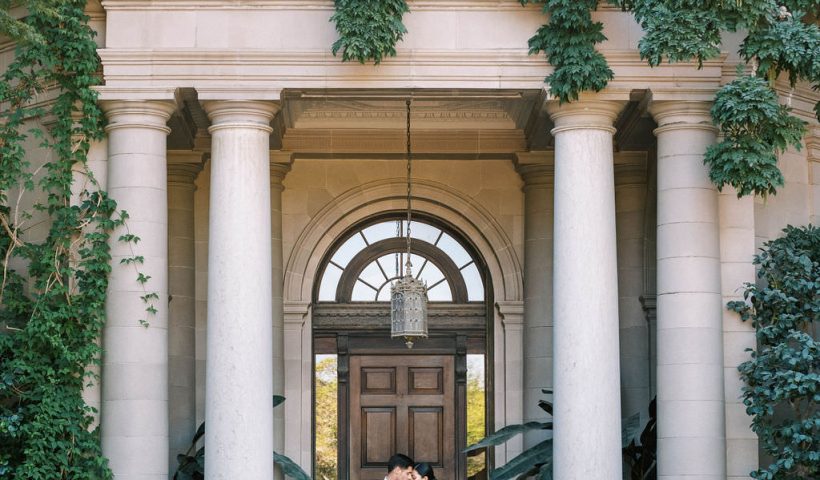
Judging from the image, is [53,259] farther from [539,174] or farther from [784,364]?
[784,364]

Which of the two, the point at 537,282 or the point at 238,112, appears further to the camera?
the point at 537,282

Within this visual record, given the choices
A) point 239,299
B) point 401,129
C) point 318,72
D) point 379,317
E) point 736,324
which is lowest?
point 736,324

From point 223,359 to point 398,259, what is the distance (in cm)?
509

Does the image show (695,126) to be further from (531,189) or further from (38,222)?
(38,222)

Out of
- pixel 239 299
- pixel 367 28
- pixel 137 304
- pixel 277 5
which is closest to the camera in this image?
pixel 367 28

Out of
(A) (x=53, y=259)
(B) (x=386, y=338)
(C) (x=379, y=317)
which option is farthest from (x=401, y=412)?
(A) (x=53, y=259)

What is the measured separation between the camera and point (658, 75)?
16172mm

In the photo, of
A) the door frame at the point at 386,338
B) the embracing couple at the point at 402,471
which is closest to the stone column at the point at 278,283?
the door frame at the point at 386,338

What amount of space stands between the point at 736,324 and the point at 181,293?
23.8 feet

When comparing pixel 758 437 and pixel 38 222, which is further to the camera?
pixel 38 222

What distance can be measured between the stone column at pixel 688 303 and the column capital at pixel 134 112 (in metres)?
5.49

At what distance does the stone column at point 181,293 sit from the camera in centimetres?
1884

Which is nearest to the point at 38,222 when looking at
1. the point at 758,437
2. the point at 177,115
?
the point at 177,115

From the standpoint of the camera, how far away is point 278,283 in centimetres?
1962
